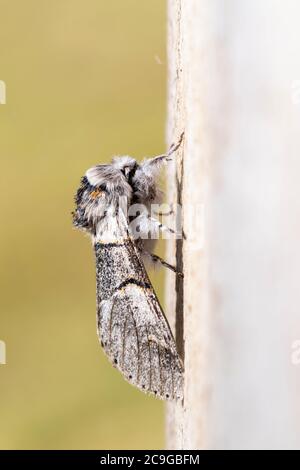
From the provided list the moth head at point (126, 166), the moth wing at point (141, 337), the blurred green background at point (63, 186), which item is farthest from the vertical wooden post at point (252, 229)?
the blurred green background at point (63, 186)

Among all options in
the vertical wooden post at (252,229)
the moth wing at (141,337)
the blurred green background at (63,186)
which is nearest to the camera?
the vertical wooden post at (252,229)

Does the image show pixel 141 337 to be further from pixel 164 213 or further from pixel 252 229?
pixel 252 229

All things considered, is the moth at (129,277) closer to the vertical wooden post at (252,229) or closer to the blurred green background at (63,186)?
the vertical wooden post at (252,229)

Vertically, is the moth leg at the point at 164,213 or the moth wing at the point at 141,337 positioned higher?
the moth leg at the point at 164,213

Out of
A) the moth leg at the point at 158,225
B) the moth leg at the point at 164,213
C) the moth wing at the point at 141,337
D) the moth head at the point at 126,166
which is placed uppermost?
the moth head at the point at 126,166

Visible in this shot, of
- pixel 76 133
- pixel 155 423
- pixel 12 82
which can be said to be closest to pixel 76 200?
pixel 155 423

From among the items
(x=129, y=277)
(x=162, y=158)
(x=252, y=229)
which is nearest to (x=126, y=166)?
(x=162, y=158)

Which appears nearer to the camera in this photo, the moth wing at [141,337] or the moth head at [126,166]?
the moth wing at [141,337]
